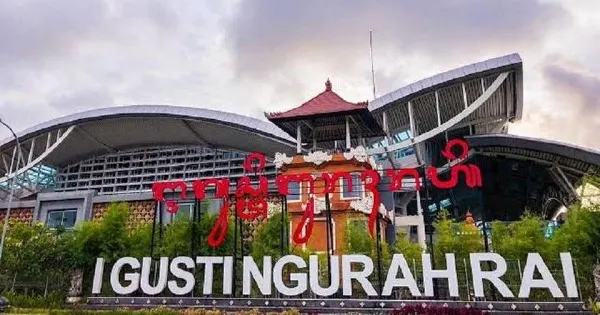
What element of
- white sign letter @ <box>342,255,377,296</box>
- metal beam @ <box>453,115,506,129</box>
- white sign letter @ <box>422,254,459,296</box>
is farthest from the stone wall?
metal beam @ <box>453,115,506,129</box>

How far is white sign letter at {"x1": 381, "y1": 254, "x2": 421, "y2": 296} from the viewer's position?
1750 centimetres

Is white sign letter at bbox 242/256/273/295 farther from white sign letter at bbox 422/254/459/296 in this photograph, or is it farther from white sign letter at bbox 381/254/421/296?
white sign letter at bbox 422/254/459/296

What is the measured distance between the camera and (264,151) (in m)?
38.4

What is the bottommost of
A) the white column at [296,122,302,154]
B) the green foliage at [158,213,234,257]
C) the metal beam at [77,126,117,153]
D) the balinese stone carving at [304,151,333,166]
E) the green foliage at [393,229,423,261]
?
the green foliage at [393,229,423,261]

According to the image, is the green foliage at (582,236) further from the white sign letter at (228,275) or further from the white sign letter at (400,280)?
the white sign letter at (228,275)

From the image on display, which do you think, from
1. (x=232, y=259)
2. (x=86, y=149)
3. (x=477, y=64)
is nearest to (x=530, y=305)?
(x=232, y=259)

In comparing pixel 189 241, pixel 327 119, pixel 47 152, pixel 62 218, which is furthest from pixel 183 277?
pixel 47 152

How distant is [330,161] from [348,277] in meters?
12.4

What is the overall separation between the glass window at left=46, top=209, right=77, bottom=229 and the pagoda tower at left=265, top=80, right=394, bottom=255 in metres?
15.8

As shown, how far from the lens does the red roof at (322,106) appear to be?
97.5 ft

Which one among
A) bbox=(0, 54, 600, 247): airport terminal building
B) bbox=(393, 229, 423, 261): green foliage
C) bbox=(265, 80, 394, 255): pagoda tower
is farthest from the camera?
bbox=(0, 54, 600, 247): airport terminal building

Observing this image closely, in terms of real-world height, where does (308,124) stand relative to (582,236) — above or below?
above

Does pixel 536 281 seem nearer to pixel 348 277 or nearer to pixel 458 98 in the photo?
pixel 348 277

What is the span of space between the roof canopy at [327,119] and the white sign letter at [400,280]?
1307cm
